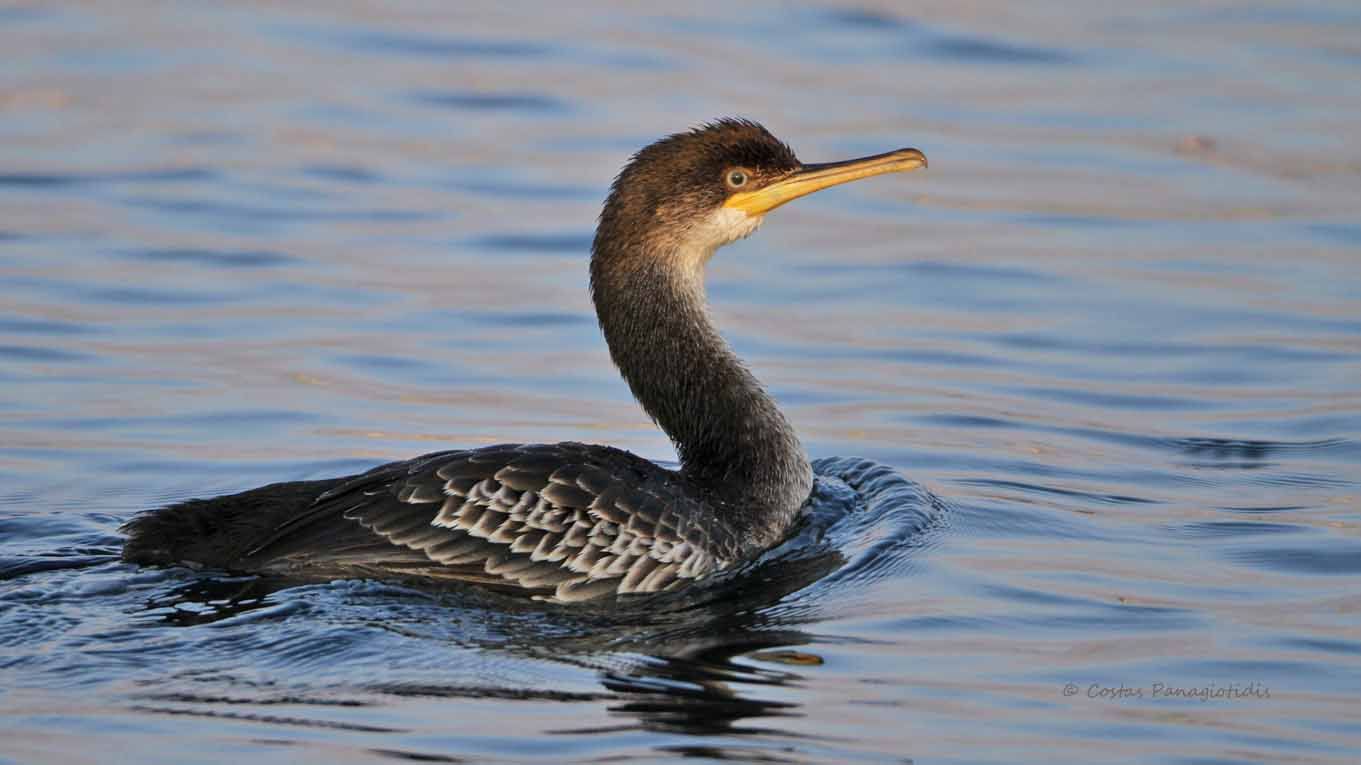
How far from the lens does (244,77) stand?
16.5 meters

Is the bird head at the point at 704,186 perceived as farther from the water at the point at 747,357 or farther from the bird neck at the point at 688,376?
the water at the point at 747,357

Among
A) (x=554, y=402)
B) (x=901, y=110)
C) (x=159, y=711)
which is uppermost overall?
(x=901, y=110)

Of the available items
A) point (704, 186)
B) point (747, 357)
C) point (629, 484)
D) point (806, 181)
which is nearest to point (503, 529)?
point (629, 484)

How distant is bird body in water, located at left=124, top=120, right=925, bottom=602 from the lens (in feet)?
26.7

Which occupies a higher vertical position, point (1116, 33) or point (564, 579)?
point (1116, 33)

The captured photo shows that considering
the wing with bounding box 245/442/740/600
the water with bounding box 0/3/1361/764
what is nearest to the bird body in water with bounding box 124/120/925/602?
the wing with bounding box 245/442/740/600

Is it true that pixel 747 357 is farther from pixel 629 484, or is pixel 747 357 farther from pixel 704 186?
pixel 629 484

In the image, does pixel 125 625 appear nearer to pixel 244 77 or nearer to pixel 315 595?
pixel 315 595

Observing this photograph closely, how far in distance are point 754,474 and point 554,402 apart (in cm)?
242

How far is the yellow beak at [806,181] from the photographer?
30.6ft

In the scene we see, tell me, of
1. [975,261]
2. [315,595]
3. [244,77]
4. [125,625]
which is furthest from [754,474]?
[244,77]

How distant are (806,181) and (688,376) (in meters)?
1.01

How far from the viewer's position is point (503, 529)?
8156 mm

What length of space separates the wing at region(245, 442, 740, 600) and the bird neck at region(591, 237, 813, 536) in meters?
0.86
